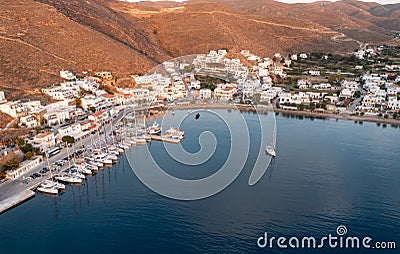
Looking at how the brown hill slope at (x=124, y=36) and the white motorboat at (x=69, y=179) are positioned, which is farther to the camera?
the brown hill slope at (x=124, y=36)

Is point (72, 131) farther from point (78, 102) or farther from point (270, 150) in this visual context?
point (270, 150)

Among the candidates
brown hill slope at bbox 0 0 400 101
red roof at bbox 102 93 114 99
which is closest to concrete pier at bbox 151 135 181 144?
red roof at bbox 102 93 114 99

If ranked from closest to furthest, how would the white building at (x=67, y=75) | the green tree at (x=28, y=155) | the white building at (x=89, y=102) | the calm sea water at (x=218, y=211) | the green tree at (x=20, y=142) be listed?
the calm sea water at (x=218, y=211), the green tree at (x=28, y=155), the green tree at (x=20, y=142), the white building at (x=89, y=102), the white building at (x=67, y=75)

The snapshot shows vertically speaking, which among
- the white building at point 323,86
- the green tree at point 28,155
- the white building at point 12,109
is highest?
the white building at point 323,86

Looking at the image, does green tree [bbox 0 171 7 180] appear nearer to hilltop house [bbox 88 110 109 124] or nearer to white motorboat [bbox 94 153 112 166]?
white motorboat [bbox 94 153 112 166]

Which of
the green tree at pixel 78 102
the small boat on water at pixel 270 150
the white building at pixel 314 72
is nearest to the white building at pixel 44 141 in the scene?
the green tree at pixel 78 102

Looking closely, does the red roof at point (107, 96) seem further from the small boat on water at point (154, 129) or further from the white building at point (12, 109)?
the white building at point (12, 109)

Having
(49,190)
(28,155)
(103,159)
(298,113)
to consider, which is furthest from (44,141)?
(298,113)
